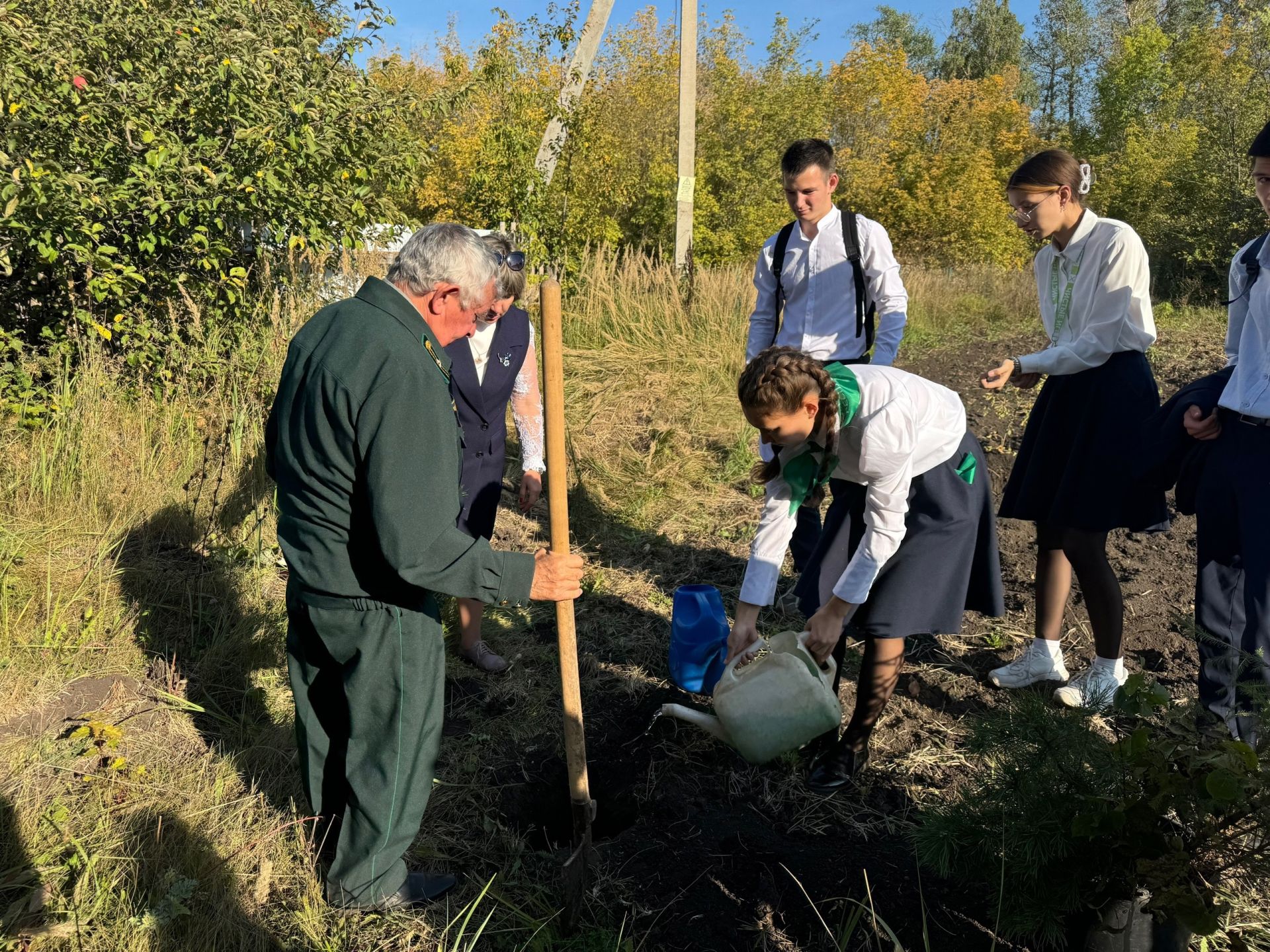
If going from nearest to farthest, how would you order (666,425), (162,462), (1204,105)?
(162,462)
(666,425)
(1204,105)

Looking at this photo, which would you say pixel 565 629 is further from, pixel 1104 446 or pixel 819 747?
pixel 1104 446

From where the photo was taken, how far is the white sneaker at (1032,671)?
3.49 m

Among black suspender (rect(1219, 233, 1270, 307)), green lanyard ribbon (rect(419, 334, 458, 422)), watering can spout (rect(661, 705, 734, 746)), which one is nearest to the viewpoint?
green lanyard ribbon (rect(419, 334, 458, 422))

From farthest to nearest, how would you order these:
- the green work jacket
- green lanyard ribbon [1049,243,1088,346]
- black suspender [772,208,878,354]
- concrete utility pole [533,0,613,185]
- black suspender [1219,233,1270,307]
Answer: concrete utility pole [533,0,613,185]
black suspender [772,208,878,354]
green lanyard ribbon [1049,243,1088,346]
black suspender [1219,233,1270,307]
the green work jacket

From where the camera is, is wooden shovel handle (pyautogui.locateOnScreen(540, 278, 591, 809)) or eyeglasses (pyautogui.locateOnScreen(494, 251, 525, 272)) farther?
eyeglasses (pyautogui.locateOnScreen(494, 251, 525, 272))

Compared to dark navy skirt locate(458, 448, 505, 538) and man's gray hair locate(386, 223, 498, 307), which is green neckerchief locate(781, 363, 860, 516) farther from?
dark navy skirt locate(458, 448, 505, 538)

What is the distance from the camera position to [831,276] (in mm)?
3854

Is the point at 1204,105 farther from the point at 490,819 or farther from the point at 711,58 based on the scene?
the point at 490,819

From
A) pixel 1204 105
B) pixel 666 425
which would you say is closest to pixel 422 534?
pixel 666 425

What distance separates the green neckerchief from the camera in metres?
2.41

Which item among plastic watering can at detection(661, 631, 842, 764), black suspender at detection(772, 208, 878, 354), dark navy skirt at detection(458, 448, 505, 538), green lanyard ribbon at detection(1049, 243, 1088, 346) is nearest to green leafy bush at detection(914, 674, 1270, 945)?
plastic watering can at detection(661, 631, 842, 764)

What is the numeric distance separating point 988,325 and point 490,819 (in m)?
10.6

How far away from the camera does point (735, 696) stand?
265cm

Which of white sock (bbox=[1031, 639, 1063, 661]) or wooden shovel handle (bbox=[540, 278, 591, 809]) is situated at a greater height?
wooden shovel handle (bbox=[540, 278, 591, 809])
